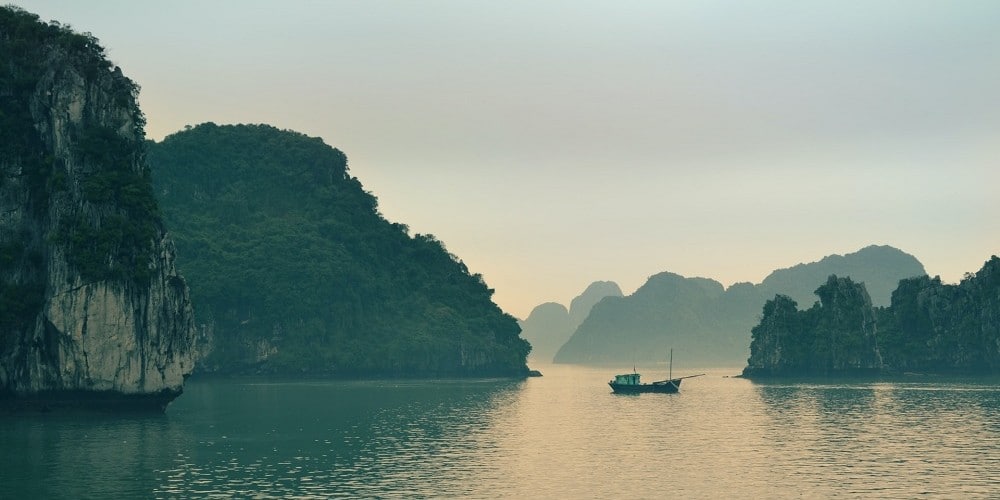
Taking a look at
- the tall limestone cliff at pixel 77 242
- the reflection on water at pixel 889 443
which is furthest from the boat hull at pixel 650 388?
the tall limestone cliff at pixel 77 242

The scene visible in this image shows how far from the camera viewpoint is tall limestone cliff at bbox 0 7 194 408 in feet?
261

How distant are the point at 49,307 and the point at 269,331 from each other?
10568 cm

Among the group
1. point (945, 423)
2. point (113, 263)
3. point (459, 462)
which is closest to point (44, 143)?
point (113, 263)

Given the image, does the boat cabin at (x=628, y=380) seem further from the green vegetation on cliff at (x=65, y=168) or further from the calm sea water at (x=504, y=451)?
the green vegetation on cliff at (x=65, y=168)

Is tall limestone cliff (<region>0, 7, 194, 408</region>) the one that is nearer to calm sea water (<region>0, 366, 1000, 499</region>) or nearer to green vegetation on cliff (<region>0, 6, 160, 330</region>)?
green vegetation on cliff (<region>0, 6, 160, 330</region>)

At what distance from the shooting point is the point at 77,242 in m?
80.1

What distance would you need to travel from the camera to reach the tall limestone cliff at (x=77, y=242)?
79.6 meters

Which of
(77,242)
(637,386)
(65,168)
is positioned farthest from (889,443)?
(637,386)

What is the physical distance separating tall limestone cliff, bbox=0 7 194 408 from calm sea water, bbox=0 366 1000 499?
428cm

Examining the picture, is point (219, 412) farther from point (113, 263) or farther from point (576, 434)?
point (576, 434)

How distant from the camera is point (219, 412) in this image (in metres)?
92.6

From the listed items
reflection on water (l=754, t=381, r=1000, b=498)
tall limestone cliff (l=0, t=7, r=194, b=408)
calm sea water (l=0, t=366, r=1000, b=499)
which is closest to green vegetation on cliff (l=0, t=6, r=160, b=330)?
tall limestone cliff (l=0, t=7, r=194, b=408)

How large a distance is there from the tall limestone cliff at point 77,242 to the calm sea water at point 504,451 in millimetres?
4284

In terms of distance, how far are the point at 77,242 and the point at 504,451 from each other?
131 ft
